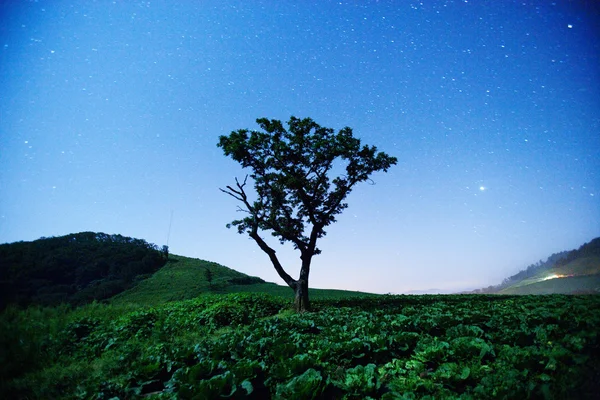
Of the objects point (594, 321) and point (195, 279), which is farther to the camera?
point (195, 279)

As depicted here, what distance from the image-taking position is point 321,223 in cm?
2245

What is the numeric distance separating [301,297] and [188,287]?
27.5 metres

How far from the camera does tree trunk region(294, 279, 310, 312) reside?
1945cm

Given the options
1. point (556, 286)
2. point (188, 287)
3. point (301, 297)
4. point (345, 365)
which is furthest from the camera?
point (188, 287)

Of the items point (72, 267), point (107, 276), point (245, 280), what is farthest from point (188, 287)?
point (72, 267)

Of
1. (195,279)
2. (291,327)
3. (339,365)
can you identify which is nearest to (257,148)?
(291,327)

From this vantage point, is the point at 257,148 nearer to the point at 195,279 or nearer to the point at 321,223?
the point at 321,223

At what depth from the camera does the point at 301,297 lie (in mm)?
19750

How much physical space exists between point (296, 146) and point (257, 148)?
3.12 m

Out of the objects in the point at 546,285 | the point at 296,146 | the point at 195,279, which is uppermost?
the point at 296,146

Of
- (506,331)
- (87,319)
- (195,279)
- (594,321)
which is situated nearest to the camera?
(594,321)

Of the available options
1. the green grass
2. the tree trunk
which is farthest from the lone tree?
the green grass

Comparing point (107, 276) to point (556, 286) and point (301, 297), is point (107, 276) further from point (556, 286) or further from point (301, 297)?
point (556, 286)

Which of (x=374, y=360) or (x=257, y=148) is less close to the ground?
(x=257, y=148)
